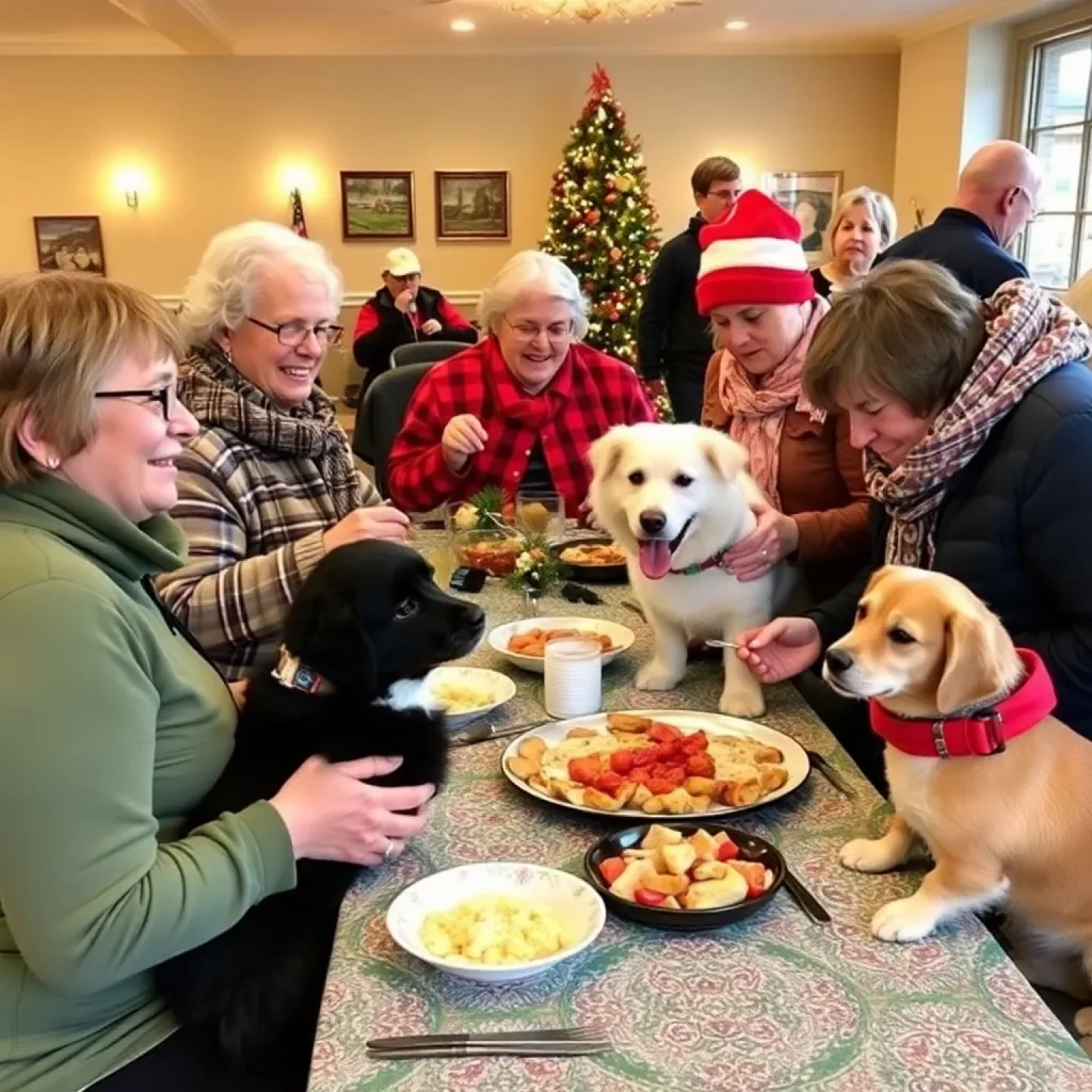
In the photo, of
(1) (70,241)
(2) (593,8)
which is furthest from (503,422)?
(1) (70,241)

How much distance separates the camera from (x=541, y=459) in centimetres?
287

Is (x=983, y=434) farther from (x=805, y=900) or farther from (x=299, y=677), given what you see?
(x=299, y=677)

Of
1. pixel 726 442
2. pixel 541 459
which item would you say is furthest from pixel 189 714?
pixel 541 459

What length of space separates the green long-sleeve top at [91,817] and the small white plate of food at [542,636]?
0.72m

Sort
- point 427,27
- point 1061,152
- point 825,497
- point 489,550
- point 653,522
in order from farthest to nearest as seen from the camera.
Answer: point 427,27
point 1061,152
point 489,550
point 825,497
point 653,522

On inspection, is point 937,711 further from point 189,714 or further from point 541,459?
point 541,459

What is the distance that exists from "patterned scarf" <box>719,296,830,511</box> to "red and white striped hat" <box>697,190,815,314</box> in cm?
10

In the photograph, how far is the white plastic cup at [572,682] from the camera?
1570 mm

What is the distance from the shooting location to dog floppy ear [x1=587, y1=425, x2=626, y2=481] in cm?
195

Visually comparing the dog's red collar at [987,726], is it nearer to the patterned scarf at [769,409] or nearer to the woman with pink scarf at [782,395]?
the woman with pink scarf at [782,395]

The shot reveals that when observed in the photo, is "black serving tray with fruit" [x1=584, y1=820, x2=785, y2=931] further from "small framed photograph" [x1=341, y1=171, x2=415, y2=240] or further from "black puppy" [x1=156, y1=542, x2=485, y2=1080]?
"small framed photograph" [x1=341, y1=171, x2=415, y2=240]

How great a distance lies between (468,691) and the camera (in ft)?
5.49

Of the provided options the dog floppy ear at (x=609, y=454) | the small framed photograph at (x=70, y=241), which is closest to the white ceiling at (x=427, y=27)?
the small framed photograph at (x=70, y=241)

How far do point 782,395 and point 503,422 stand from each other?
95cm
